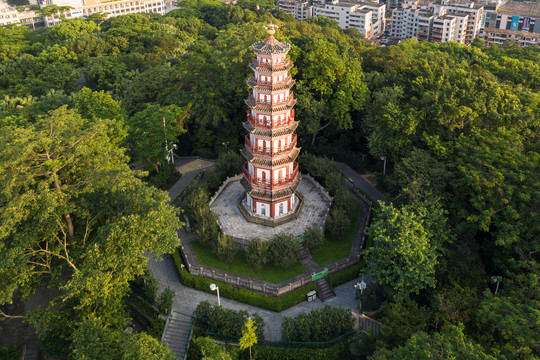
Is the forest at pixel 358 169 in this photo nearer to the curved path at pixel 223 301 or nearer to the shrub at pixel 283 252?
the curved path at pixel 223 301

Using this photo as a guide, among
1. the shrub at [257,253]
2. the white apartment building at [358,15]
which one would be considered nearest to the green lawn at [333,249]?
the shrub at [257,253]

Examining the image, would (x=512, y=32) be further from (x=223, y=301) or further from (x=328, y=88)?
(x=223, y=301)

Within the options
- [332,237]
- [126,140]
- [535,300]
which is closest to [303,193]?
[332,237]

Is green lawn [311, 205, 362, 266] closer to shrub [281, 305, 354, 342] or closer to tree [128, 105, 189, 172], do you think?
A: shrub [281, 305, 354, 342]

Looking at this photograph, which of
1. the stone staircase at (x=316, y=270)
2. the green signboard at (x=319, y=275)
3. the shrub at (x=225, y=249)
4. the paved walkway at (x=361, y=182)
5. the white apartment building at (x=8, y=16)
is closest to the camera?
the stone staircase at (x=316, y=270)

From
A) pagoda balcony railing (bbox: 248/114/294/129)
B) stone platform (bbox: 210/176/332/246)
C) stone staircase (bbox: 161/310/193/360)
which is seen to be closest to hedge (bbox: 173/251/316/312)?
stone staircase (bbox: 161/310/193/360)

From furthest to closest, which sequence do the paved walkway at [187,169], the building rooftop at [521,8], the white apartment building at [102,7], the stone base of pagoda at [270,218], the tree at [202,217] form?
1. the white apartment building at [102,7]
2. the building rooftop at [521,8]
3. the paved walkway at [187,169]
4. the stone base of pagoda at [270,218]
5. the tree at [202,217]

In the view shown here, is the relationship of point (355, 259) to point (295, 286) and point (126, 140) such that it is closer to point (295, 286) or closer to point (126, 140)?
point (295, 286)
